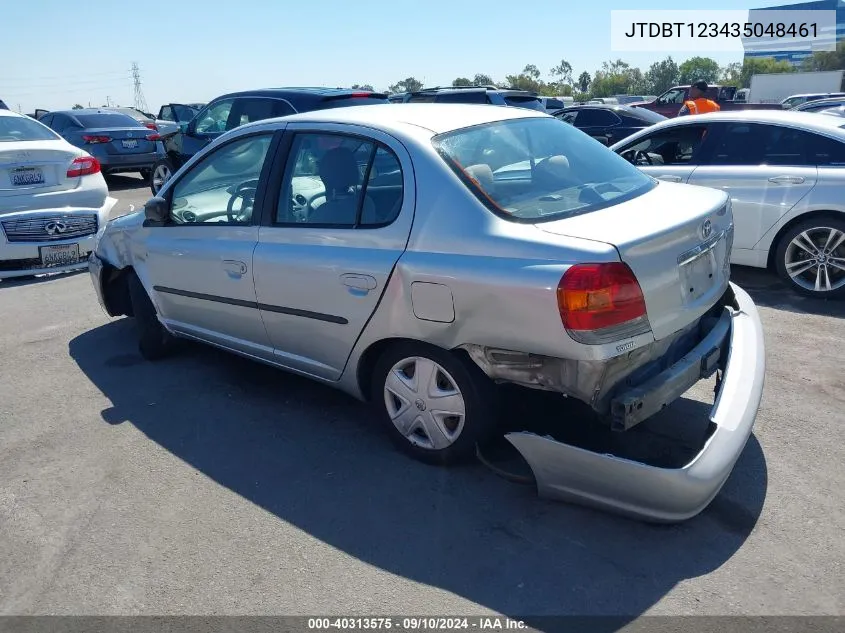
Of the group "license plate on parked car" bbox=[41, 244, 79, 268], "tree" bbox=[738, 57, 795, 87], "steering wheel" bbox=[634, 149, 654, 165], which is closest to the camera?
"steering wheel" bbox=[634, 149, 654, 165]

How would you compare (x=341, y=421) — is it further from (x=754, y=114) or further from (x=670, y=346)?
(x=754, y=114)

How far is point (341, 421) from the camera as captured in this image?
4180 mm

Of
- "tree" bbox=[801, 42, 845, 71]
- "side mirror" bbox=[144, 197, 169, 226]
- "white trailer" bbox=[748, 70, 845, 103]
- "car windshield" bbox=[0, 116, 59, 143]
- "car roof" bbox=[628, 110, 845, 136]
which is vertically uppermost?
"tree" bbox=[801, 42, 845, 71]

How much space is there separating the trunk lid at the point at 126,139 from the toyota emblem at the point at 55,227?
695 cm

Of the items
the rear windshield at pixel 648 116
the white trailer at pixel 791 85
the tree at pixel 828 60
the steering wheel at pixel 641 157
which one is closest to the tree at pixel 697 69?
the tree at pixel 828 60

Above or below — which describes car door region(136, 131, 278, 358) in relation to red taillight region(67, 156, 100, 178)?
below

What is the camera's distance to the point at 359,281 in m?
3.53

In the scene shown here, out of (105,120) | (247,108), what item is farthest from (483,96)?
(105,120)

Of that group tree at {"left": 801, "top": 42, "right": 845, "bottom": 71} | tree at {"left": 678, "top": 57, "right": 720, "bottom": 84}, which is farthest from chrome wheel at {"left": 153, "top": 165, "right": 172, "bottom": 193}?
tree at {"left": 678, "top": 57, "right": 720, "bottom": 84}

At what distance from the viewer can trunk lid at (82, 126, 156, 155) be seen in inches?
545

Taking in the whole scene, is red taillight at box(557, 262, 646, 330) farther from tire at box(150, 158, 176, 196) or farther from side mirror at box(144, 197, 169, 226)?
tire at box(150, 158, 176, 196)

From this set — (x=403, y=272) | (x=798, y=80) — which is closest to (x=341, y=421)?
(x=403, y=272)

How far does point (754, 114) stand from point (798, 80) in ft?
140

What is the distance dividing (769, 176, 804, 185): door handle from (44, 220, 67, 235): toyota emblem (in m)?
6.96
